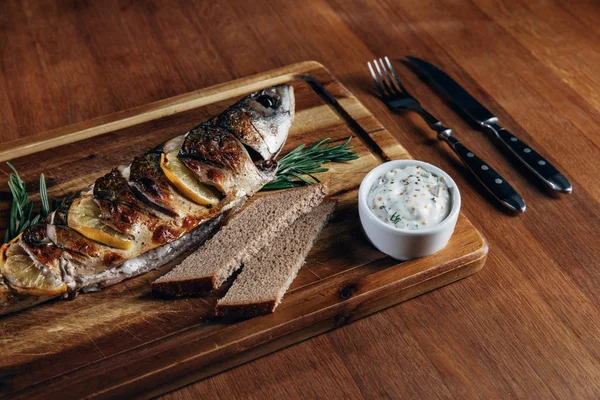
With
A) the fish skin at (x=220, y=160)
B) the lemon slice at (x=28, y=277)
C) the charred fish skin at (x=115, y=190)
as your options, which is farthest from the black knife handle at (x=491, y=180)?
the lemon slice at (x=28, y=277)

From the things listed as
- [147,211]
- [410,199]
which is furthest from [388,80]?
[147,211]

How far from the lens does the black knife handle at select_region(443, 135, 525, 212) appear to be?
287cm

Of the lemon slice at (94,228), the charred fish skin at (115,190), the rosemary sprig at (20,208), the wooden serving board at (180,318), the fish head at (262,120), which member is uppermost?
the fish head at (262,120)

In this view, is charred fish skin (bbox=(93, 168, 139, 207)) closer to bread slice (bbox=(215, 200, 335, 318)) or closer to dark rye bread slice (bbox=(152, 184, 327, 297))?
dark rye bread slice (bbox=(152, 184, 327, 297))

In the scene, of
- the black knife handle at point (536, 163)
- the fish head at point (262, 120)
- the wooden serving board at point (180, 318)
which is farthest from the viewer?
the black knife handle at point (536, 163)

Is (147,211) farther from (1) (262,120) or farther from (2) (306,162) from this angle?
(2) (306,162)

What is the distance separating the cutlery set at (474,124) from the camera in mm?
2935

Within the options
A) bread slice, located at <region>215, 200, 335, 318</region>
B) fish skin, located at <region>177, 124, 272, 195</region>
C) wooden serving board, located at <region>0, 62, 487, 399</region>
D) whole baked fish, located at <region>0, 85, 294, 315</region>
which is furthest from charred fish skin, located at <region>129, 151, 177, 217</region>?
bread slice, located at <region>215, 200, 335, 318</region>

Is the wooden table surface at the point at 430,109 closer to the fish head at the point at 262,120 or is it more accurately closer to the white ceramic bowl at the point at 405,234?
the white ceramic bowl at the point at 405,234

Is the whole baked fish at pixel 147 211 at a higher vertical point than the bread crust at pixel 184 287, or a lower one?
higher

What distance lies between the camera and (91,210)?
8.12ft

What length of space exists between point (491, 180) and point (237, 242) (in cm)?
120

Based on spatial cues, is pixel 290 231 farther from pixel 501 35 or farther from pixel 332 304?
pixel 501 35

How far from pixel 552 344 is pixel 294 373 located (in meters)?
0.95
